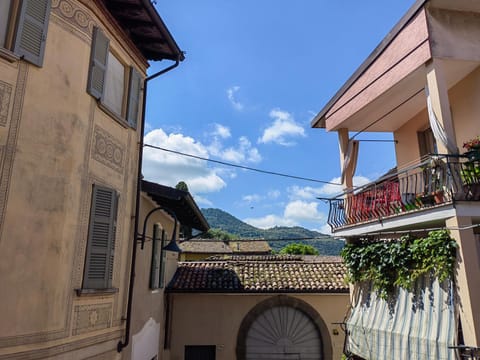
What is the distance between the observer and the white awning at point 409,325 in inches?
242

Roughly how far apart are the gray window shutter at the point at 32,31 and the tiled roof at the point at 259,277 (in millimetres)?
9502

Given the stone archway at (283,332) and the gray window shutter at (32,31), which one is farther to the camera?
the stone archway at (283,332)

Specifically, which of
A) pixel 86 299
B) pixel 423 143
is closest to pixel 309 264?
A: pixel 423 143

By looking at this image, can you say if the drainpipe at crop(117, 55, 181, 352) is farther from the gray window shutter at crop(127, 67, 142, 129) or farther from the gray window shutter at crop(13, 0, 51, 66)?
the gray window shutter at crop(13, 0, 51, 66)

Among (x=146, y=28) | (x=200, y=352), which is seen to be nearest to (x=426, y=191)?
(x=146, y=28)

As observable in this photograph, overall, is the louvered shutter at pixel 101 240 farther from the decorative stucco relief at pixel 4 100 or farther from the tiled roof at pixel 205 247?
the tiled roof at pixel 205 247

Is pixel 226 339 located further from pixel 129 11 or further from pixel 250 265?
pixel 129 11

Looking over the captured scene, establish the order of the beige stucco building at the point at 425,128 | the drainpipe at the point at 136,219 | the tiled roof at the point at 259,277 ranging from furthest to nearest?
the tiled roof at the point at 259,277 → the drainpipe at the point at 136,219 → the beige stucco building at the point at 425,128

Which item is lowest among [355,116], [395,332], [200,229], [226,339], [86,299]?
[226,339]

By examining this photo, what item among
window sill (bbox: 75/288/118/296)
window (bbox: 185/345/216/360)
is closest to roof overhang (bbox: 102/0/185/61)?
window sill (bbox: 75/288/118/296)

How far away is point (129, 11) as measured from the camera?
279 inches

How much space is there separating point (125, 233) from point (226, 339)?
744cm

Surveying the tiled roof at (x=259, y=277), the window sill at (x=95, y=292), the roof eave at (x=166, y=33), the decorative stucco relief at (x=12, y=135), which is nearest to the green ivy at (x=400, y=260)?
the tiled roof at (x=259, y=277)

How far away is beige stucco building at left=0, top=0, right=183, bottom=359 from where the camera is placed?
15.3 ft
